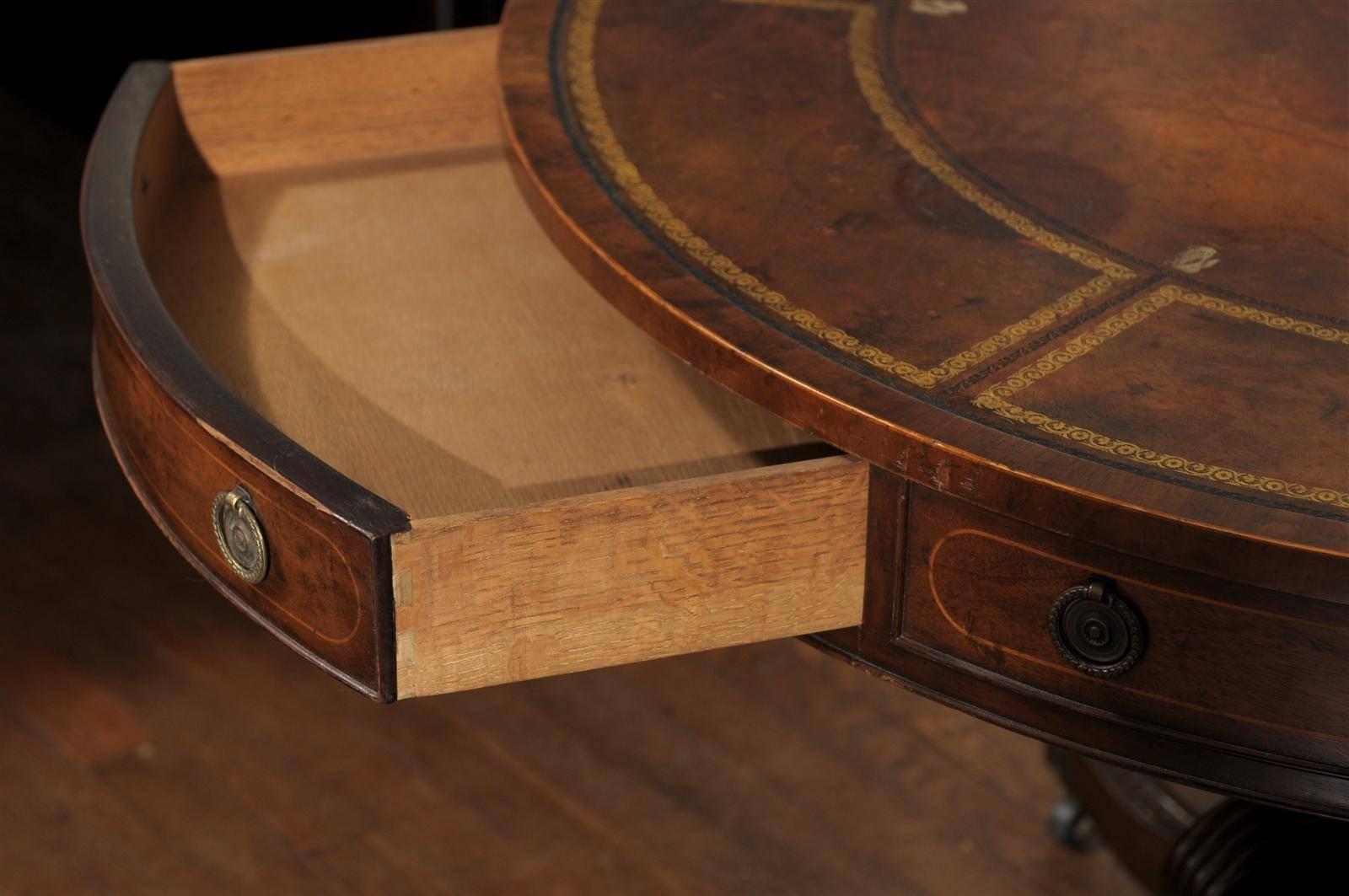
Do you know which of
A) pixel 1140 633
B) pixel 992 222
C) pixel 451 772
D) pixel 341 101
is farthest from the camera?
pixel 451 772

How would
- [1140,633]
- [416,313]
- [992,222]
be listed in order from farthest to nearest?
→ [416,313] < [992,222] < [1140,633]

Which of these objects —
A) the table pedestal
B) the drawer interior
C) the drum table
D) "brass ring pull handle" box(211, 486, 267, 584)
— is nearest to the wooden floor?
the table pedestal

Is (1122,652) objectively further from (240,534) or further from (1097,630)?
(240,534)

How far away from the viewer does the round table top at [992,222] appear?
85 centimetres

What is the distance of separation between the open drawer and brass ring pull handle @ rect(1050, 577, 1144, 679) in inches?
4.3

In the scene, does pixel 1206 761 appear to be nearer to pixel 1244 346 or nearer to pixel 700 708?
pixel 1244 346

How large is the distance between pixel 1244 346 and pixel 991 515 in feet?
0.54

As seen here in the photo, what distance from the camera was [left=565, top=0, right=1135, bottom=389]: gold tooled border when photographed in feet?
2.98

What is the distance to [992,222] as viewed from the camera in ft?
3.35

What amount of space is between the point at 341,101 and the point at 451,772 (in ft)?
2.20

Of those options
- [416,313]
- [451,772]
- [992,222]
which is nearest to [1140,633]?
[992,222]

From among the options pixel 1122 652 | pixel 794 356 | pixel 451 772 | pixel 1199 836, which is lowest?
pixel 451 772

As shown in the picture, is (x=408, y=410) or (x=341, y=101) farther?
(x=341, y=101)

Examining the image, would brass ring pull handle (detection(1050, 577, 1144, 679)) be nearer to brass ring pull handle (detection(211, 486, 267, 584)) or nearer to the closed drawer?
the closed drawer
